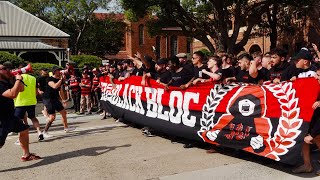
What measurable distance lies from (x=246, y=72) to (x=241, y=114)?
1.10m

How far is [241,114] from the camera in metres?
5.89

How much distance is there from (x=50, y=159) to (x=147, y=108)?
2624 millimetres

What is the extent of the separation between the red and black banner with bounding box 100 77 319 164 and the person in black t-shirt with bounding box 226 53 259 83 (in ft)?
1.17

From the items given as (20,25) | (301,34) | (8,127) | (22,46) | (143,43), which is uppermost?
(143,43)

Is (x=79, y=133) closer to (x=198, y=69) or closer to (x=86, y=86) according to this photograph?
(x=198, y=69)

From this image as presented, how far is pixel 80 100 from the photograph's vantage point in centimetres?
1346

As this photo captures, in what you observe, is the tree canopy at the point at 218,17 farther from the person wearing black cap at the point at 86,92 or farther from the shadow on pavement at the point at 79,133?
the shadow on pavement at the point at 79,133

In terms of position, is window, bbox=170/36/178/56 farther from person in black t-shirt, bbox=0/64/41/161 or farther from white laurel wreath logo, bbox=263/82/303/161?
white laurel wreath logo, bbox=263/82/303/161

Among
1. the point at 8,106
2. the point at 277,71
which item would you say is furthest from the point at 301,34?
the point at 8,106

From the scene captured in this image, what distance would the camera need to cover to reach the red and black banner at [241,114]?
512 cm

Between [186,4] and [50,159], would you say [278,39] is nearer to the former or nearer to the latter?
[186,4]

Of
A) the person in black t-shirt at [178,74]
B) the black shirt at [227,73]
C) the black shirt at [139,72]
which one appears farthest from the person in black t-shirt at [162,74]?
the black shirt at [227,73]

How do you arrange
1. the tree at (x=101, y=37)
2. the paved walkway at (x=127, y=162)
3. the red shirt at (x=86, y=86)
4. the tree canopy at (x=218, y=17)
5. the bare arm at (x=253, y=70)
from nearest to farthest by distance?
the paved walkway at (x=127, y=162) → the bare arm at (x=253, y=70) → the red shirt at (x=86, y=86) → the tree canopy at (x=218, y=17) → the tree at (x=101, y=37)

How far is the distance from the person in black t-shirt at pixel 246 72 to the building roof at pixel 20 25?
1111 inches
